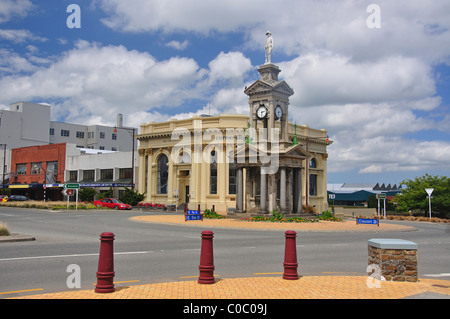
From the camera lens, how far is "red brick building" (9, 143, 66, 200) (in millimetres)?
70312

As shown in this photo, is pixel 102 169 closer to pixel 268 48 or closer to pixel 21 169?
pixel 21 169

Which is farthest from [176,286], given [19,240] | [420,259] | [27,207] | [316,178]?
[316,178]

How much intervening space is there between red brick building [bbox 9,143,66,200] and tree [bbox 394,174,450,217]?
5155cm

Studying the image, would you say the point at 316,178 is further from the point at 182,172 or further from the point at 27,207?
the point at 27,207

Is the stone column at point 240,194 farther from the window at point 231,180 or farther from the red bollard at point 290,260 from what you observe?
the red bollard at point 290,260

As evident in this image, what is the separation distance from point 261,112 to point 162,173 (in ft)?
80.7

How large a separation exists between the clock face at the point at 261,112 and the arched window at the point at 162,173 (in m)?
23.2

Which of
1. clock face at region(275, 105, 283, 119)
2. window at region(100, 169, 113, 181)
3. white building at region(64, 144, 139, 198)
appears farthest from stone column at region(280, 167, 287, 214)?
window at region(100, 169, 113, 181)

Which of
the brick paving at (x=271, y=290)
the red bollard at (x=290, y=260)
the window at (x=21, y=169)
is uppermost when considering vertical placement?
the window at (x=21, y=169)

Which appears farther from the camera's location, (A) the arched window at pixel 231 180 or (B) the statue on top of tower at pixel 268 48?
(A) the arched window at pixel 231 180

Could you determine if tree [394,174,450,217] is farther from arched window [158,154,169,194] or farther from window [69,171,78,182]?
window [69,171,78,182]

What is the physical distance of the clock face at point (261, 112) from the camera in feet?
110

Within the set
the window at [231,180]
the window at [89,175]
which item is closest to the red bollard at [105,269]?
the window at [231,180]
